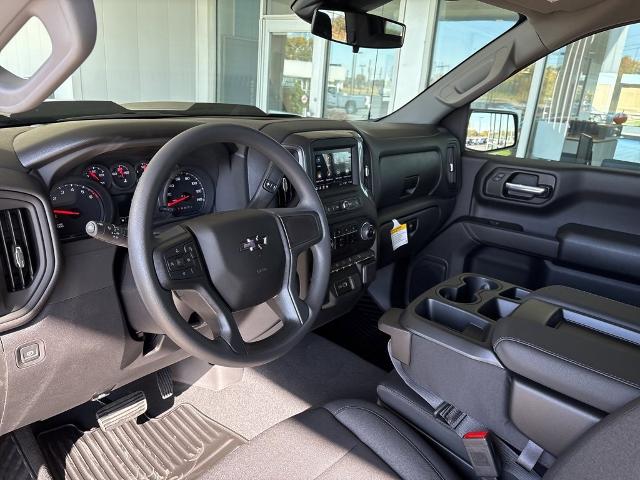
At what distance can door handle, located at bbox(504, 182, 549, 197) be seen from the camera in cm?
220

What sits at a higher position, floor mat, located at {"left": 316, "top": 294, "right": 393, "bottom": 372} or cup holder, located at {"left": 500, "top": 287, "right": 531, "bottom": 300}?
cup holder, located at {"left": 500, "top": 287, "right": 531, "bottom": 300}

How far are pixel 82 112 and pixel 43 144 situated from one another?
1.23ft

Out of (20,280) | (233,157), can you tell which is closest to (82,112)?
(233,157)

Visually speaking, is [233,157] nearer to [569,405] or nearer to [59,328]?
[59,328]

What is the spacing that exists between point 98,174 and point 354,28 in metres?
1.18

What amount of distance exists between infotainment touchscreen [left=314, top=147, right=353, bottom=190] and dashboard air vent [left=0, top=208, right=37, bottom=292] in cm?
87

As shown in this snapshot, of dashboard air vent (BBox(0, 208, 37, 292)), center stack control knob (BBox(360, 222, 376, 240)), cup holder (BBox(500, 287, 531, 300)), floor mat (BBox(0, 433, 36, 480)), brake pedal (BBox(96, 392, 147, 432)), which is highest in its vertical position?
dashboard air vent (BBox(0, 208, 37, 292))

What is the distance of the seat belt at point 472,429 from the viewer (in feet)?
3.65

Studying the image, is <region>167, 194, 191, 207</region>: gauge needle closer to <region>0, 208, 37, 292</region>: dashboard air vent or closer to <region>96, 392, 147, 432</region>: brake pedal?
<region>0, 208, 37, 292</region>: dashboard air vent

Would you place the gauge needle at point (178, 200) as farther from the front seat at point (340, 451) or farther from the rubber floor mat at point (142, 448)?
the rubber floor mat at point (142, 448)

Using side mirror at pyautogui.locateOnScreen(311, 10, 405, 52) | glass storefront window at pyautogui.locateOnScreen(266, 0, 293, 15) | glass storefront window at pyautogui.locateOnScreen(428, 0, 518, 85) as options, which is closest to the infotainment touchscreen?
side mirror at pyautogui.locateOnScreen(311, 10, 405, 52)

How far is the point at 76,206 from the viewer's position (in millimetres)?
1248

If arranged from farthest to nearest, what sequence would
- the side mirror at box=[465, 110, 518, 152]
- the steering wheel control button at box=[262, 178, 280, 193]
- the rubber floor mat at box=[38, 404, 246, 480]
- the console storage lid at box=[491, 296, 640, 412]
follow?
the side mirror at box=[465, 110, 518, 152] < the rubber floor mat at box=[38, 404, 246, 480] < the steering wheel control button at box=[262, 178, 280, 193] < the console storage lid at box=[491, 296, 640, 412]

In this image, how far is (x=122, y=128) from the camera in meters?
1.27
